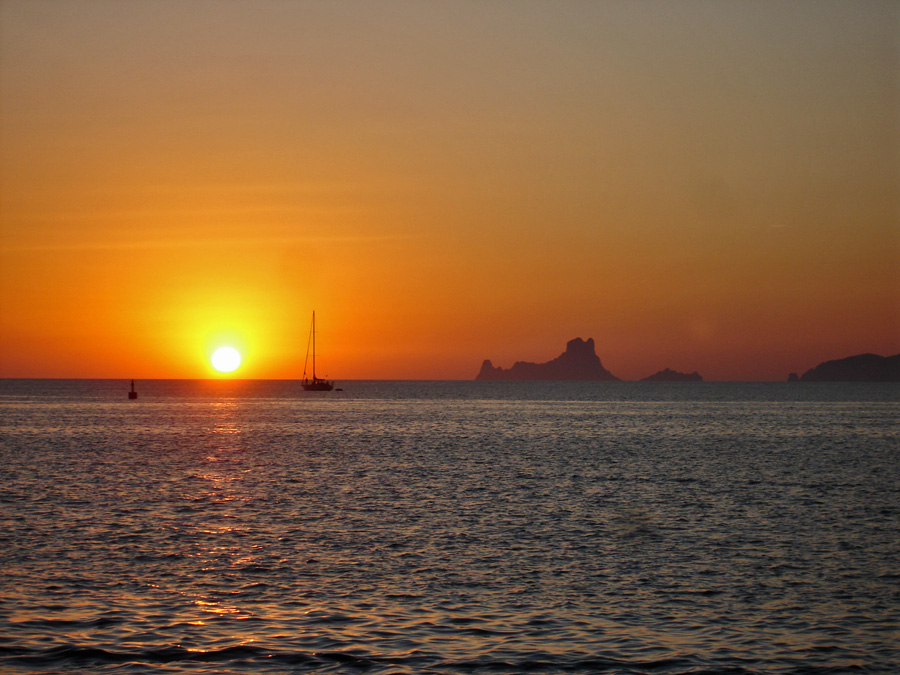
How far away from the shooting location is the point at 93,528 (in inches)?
1352

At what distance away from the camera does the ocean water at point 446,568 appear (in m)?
19.1

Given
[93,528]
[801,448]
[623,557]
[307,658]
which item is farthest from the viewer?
[801,448]

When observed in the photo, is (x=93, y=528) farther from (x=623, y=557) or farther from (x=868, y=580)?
(x=868, y=580)

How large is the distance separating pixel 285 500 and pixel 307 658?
26.2 metres

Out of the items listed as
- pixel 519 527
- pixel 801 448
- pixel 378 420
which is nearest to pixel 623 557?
pixel 519 527

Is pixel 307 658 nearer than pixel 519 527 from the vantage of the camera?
Yes

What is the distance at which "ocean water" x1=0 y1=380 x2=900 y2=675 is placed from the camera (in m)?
19.1

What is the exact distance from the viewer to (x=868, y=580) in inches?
1040

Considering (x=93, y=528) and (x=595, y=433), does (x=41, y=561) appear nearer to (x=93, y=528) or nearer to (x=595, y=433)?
(x=93, y=528)

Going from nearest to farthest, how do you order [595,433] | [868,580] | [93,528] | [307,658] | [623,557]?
[307,658] < [868,580] < [623,557] < [93,528] < [595,433]

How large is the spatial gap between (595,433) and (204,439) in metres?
46.6

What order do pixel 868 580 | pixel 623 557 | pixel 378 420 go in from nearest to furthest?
pixel 868 580, pixel 623 557, pixel 378 420

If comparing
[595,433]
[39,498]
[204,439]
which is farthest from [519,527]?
[595,433]

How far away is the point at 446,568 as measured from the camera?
1075 inches
